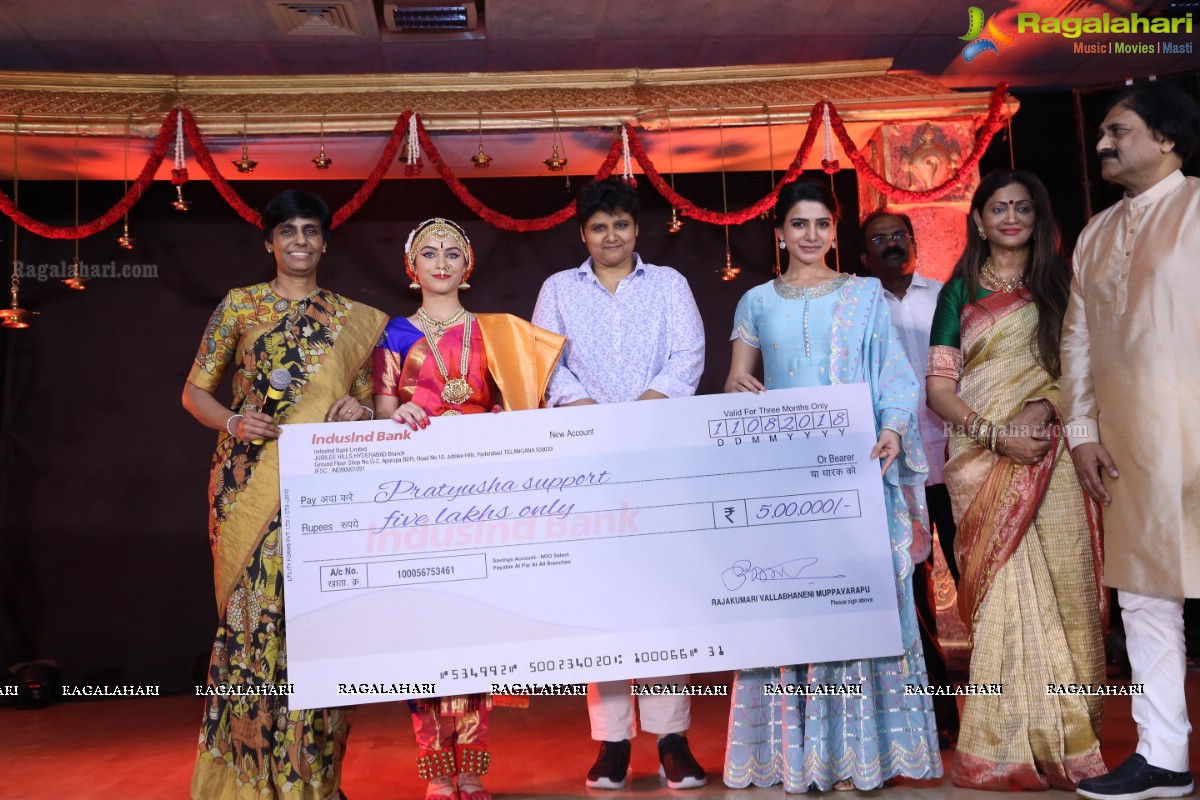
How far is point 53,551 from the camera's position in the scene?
535 centimetres

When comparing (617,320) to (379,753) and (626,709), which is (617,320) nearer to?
(626,709)

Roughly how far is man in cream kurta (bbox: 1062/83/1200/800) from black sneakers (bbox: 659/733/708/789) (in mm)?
945

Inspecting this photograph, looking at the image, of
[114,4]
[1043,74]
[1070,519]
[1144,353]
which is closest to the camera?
[1144,353]

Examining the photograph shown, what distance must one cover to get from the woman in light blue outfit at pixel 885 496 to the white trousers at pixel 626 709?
0.61ft

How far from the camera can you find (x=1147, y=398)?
2445mm

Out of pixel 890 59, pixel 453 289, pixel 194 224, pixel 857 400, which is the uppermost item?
pixel 890 59

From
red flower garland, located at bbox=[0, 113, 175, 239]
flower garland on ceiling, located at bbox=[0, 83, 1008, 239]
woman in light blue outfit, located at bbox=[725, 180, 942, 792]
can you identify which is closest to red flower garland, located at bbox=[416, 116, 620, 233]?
flower garland on ceiling, located at bbox=[0, 83, 1008, 239]

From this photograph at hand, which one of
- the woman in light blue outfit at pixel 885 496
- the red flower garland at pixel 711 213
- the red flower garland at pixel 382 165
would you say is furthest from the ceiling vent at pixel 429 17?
the woman in light blue outfit at pixel 885 496

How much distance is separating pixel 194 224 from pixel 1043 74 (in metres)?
4.92

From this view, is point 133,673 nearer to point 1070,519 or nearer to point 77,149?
point 77,149

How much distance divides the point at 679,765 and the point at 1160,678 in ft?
3.94

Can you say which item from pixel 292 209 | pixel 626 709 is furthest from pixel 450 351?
pixel 626 709

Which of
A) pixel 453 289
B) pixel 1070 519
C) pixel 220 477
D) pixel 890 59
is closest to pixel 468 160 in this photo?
pixel 890 59

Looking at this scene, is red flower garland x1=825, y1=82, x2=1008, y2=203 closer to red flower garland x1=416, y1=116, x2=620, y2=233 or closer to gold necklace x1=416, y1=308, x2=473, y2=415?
red flower garland x1=416, y1=116, x2=620, y2=233
